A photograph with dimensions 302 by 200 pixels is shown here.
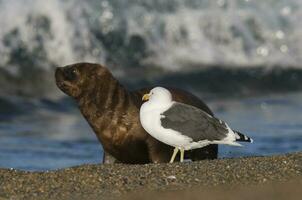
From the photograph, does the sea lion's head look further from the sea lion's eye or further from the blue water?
the blue water

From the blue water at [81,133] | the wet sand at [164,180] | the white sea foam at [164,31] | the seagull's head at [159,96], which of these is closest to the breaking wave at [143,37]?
the white sea foam at [164,31]

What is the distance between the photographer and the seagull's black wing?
7.15 meters

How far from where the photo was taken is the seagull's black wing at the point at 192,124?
7146 mm

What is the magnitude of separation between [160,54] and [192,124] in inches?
412

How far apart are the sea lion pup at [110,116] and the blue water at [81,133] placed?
1.75m

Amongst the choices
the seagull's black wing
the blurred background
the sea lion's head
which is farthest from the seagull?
the blurred background

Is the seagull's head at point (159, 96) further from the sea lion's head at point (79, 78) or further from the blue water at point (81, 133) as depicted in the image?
the blue water at point (81, 133)

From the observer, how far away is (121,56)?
1741 centimetres

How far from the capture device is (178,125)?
7.18m

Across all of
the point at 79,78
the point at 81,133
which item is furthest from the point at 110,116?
the point at 81,133

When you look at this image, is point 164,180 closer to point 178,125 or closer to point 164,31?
point 178,125

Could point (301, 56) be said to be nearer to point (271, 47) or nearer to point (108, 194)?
point (271, 47)

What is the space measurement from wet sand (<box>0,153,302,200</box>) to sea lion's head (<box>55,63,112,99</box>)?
1.39 m

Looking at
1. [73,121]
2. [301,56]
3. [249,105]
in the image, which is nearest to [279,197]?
[73,121]
